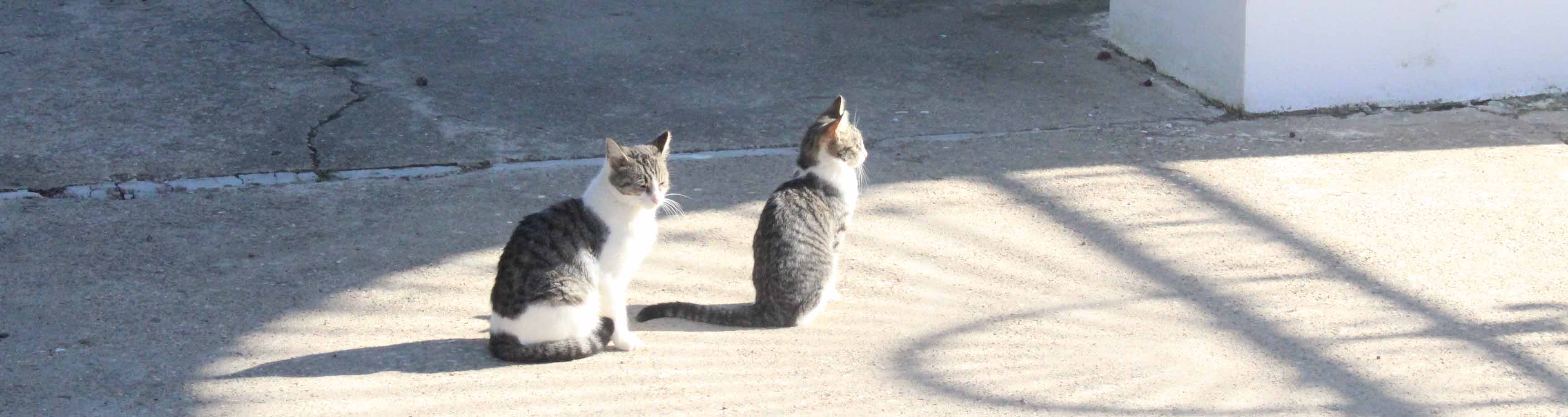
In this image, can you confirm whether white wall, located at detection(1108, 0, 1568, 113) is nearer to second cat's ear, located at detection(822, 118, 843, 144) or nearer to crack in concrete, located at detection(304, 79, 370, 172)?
second cat's ear, located at detection(822, 118, 843, 144)

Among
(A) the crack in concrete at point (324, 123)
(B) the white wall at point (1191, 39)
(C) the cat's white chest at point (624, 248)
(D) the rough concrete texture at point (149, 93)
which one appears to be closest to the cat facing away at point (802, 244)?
(C) the cat's white chest at point (624, 248)

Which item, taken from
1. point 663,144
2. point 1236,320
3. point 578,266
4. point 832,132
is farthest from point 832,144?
point 1236,320

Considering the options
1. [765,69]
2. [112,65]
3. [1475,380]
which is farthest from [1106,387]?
[112,65]

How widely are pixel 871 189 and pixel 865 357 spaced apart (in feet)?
6.00

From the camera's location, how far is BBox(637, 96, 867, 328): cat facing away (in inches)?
176

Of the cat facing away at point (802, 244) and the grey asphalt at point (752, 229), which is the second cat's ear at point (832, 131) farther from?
the grey asphalt at point (752, 229)

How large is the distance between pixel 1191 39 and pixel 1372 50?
0.92 metres

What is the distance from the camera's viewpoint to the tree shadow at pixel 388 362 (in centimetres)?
409

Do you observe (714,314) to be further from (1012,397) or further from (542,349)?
(1012,397)

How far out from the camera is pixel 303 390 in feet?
13.0

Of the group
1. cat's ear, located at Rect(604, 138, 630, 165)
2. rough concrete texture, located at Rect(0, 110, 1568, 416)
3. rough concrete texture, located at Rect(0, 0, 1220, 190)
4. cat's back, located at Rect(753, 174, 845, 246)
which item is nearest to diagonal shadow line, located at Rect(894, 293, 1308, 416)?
rough concrete texture, located at Rect(0, 110, 1568, 416)

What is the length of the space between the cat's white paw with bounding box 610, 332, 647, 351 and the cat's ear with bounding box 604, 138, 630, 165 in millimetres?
537

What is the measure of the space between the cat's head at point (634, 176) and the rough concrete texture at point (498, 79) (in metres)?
2.23

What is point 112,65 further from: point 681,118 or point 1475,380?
point 1475,380
